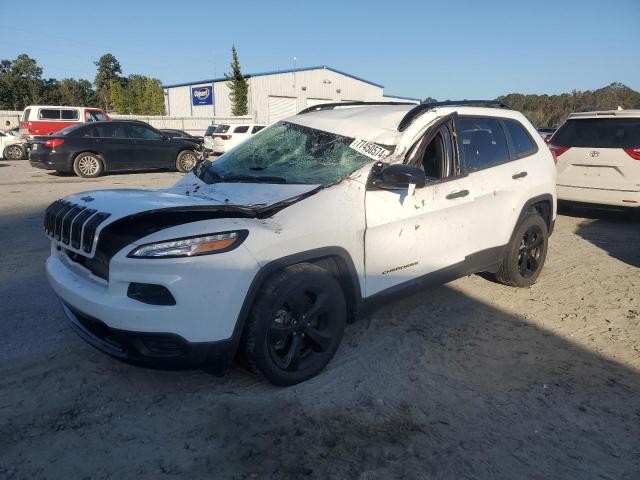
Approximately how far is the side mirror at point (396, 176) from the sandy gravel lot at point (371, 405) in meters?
1.21

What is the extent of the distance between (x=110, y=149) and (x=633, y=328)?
1309 cm

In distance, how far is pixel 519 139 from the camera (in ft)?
15.5

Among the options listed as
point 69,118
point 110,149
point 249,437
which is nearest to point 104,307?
point 249,437

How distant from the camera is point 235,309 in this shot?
8.43 feet

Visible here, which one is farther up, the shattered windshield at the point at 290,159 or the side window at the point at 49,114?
the side window at the point at 49,114

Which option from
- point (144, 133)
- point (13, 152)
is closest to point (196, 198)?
point (144, 133)

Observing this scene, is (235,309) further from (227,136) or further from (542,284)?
(227,136)

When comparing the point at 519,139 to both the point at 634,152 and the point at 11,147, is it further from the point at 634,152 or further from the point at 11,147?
the point at 11,147

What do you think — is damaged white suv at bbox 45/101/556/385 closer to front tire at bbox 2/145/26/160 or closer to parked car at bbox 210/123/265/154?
parked car at bbox 210/123/265/154


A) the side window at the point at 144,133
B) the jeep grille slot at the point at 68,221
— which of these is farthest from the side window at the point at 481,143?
the side window at the point at 144,133

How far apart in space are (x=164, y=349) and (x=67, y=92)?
7685 centimetres

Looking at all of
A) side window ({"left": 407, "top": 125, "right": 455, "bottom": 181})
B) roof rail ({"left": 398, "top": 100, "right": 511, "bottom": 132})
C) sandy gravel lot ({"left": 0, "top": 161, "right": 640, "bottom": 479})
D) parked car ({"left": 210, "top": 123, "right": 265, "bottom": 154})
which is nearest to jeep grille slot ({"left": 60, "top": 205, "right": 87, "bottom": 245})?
sandy gravel lot ({"left": 0, "top": 161, "right": 640, "bottom": 479})

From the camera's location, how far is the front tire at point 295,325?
8.82 ft

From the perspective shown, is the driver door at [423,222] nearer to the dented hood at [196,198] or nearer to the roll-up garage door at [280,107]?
the dented hood at [196,198]
